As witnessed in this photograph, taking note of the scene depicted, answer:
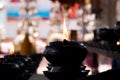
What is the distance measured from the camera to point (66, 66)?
72 cm

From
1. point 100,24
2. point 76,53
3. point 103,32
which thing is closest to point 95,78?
point 76,53

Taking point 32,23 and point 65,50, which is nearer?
point 65,50

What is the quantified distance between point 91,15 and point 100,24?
0.54ft

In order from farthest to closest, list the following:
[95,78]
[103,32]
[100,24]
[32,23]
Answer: [32,23], [100,24], [103,32], [95,78]

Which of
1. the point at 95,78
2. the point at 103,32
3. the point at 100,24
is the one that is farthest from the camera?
the point at 100,24

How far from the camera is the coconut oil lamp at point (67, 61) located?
71 centimetres

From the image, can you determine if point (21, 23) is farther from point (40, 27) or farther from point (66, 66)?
point (66, 66)

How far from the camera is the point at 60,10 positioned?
3.98 m

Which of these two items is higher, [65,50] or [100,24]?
[65,50]

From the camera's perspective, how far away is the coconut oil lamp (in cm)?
71

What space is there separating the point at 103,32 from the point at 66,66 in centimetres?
87

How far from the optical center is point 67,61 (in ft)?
2.36

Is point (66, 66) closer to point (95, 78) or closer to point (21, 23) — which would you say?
point (95, 78)

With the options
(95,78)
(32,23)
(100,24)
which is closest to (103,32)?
(95,78)
